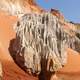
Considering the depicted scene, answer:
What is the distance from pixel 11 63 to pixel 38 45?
2.00m

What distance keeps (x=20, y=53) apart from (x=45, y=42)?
1.67 meters

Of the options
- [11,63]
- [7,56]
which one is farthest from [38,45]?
[11,63]

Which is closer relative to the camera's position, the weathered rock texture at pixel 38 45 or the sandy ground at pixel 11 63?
the sandy ground at pixel 11 63

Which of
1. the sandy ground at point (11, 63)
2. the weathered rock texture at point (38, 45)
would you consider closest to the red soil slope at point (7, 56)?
the sandy ground at point (11, 63)

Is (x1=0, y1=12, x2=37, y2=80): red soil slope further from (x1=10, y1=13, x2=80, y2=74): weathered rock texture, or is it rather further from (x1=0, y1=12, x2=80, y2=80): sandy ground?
(x1=10, y1=13, x2=80, y2=74): weathered rock texture

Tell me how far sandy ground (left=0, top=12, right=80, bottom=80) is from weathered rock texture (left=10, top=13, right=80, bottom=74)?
450 mm

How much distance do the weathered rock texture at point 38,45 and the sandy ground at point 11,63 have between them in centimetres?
45

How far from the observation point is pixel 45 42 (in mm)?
20484

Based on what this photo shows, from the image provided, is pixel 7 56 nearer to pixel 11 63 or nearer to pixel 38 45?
pixel 11 63

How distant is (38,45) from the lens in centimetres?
2023

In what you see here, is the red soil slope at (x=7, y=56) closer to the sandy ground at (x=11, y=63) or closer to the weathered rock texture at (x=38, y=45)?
the sandy ground at (x=11, y=63)

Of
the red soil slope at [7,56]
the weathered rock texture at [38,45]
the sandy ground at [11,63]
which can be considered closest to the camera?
the red soil slope at [7,56]

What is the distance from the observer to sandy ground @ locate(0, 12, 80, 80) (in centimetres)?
1823

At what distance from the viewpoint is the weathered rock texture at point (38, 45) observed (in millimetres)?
19594
